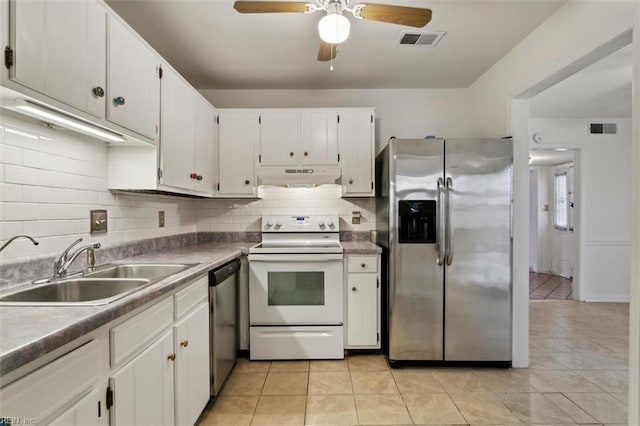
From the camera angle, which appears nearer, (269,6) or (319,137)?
(269,6)

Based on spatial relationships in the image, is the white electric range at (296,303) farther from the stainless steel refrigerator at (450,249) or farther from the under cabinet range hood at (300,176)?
the under cabinet range hood at (300,176)

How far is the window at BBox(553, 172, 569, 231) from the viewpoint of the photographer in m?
5.65

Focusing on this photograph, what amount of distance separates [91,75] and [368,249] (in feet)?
6.77

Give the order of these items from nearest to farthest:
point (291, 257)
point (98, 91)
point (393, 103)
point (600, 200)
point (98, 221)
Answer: point (98, 91) → point (98, 221) → point (291, 257) → point (393, 103) → point (600, 200)

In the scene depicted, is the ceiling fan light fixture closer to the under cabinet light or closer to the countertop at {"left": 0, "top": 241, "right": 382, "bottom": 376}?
the under cabinet light

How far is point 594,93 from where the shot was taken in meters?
3.27

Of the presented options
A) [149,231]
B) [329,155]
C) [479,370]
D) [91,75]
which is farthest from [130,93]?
[479,370]

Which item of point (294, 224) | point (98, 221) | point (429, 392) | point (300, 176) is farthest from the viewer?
point (294, 224)

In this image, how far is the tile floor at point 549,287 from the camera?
4.46 m

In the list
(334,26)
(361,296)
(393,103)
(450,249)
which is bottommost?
(361,296)

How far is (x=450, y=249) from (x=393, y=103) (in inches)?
67.7

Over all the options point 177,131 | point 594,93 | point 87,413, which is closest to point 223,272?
point 177,131

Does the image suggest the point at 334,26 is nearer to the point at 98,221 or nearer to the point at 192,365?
the point at 98,221

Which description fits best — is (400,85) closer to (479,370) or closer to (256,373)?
(479,370)
